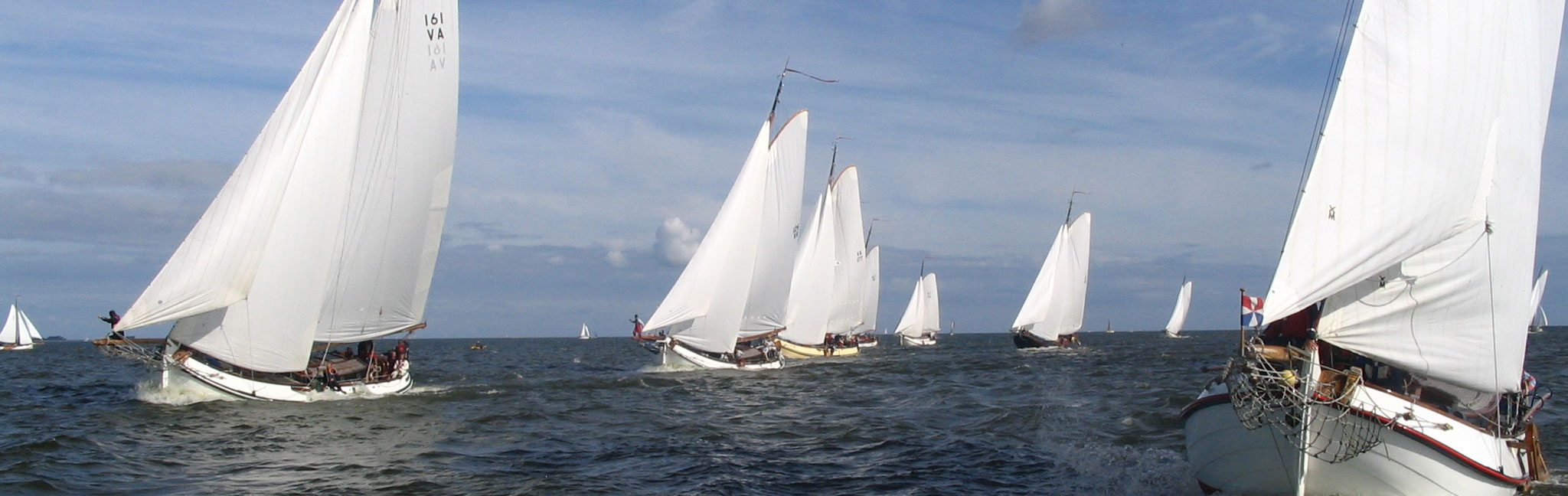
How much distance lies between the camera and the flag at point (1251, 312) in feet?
40.9

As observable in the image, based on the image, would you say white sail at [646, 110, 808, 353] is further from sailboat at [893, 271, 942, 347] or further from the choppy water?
sailboat at [893, 271, 942, 347]

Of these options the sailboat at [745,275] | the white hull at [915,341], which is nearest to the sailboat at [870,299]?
the white hull at [915,341]

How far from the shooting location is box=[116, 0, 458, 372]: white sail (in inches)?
1049

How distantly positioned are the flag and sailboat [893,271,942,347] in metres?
85.8

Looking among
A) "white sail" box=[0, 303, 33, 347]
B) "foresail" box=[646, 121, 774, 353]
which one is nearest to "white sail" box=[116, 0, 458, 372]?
"foresail" box=[646, 121, 774, 353]

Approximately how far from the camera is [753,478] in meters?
18.3

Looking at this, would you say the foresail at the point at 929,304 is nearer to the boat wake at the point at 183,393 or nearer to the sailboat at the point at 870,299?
the sailboat at the point at 870,299

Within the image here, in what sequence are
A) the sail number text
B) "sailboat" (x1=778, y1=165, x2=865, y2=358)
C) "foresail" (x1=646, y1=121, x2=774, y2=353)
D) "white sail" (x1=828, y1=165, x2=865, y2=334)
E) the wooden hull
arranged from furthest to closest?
"white sail" (x1=828, y1=165, x2=865, y2=334)
"sailboat" (x1=778, y1=165, x2=865, y2=358)
the wooden hull
"foresail" (x1=646, y1=121, x2=774, y2=353)
the sail number text

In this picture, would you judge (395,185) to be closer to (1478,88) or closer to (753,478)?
(753,478)

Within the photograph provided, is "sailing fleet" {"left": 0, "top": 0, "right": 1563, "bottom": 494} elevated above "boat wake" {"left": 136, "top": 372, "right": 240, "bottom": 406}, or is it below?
Result: above

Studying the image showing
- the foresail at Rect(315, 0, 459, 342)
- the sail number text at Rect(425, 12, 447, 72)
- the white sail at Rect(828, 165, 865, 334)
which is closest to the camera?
the foresail at Rect(315, 0, 459, 342)

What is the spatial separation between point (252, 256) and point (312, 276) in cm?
168

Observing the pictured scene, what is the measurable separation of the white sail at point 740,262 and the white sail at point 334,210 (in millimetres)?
11803

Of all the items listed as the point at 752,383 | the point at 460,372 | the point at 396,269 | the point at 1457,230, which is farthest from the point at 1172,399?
the point at 460,372
